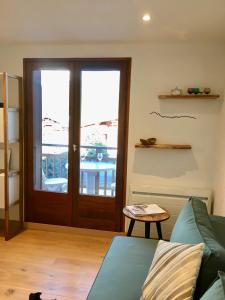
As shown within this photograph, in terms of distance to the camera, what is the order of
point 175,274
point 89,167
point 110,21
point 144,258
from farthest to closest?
1. point 89,167
2. point 110,21
3. point 144,258
4. point 175,274

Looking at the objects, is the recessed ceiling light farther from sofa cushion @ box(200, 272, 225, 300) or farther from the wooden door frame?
sofa cushion @ box(200, 272, 225, 300)

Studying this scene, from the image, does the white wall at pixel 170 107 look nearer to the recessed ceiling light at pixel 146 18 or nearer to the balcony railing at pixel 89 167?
the balcony railing at pixel 89 167

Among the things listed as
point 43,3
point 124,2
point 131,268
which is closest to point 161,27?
point 124,2

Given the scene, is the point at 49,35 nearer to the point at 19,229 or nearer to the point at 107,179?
the point at 107,179

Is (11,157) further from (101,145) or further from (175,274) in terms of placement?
(175,274)

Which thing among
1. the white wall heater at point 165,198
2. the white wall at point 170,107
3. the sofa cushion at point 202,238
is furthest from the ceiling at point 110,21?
the white wall heater at point 165,198

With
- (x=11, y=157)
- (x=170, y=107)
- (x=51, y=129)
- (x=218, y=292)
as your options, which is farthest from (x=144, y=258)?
(x=11, y=157)

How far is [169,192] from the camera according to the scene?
10.3 ft

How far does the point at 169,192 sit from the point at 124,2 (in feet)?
6.56

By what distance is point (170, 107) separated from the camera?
3.15 meters

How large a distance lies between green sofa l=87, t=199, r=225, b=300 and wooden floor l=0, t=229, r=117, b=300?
0.60 m

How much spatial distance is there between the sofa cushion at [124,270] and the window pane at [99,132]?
3.88ft

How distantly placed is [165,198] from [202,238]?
1598mm

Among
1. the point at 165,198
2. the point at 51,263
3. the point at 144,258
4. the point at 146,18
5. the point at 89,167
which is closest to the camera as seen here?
the point at 144,258
